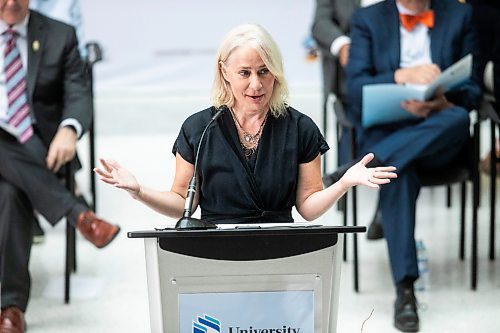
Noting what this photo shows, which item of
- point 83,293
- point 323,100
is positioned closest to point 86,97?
point 83,293

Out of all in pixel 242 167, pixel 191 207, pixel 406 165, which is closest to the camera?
pixel 191 207

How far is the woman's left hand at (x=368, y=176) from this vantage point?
8.98ft

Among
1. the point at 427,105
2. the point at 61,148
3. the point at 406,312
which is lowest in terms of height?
the point at 406,312

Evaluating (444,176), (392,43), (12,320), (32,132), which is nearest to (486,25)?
(392,43)

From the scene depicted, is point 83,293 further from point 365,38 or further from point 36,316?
point 365,38

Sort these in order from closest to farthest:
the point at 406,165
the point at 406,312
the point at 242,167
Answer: the point at 242,167 → the point at 406,312 → the point at 406,165

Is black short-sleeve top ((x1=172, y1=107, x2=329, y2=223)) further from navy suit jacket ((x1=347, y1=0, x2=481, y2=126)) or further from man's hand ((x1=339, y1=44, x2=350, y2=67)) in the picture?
man's hand ((x1=339, y1=44, x2=350, y2=67))

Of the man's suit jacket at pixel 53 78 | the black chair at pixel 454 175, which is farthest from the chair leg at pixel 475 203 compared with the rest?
the man's suit jacket at pixel 53 78

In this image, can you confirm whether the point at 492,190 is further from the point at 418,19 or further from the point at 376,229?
the point at 418,19

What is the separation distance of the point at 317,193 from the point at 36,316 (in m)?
1.89

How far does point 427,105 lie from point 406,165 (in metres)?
0.26

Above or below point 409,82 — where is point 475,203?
below

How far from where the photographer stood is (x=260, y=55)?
2.81 metres

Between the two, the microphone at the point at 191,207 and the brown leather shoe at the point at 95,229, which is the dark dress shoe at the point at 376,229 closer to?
the brown leather shoe at the point at 95,229
